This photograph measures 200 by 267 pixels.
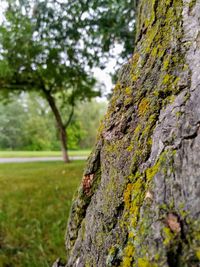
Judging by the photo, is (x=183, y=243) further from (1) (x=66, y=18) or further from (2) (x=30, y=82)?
(2) (x=30, y=82)

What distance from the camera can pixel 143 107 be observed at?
5.27 feet

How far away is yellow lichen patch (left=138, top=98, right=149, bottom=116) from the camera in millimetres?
1581

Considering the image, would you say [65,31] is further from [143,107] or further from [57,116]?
[57,116]

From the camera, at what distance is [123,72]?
1964 millimetres

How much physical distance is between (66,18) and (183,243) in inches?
221

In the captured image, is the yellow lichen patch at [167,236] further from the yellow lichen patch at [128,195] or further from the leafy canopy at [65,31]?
the leafy canopy at [65,31]

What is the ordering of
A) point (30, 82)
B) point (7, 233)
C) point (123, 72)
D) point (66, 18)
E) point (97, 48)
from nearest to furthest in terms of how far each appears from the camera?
point (123, 72), point (7, 233), point (66, 18), point (97, 48), point (30, 82)

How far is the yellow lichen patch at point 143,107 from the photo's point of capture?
158cm

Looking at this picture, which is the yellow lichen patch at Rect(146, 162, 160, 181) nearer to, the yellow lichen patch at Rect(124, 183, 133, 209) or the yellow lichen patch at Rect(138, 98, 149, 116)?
the yellow lichen patch at Rect(124, 183, 133, 209)

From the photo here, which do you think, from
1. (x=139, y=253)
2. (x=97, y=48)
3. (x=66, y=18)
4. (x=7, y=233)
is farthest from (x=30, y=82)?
(x=139, y=253)

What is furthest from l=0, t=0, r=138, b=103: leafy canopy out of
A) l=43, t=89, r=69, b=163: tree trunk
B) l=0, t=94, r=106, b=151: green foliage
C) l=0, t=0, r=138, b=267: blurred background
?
l=0, t=94, r=106, b=151: green foliage

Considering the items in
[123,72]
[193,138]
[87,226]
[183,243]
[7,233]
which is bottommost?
[7,233]

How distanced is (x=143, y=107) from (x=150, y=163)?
1.19 ft

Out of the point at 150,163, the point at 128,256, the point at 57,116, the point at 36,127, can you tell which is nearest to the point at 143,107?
the point at 150,163
